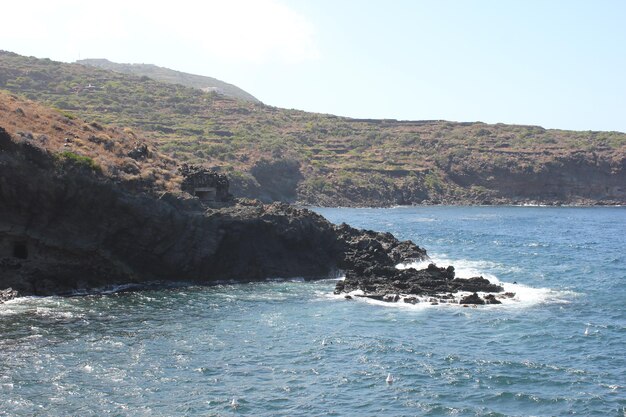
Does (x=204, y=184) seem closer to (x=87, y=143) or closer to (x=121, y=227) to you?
(x=87, y=143)

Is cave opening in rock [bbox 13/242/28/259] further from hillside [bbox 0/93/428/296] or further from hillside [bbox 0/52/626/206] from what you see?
hillside [bbox 0/52/626/206]

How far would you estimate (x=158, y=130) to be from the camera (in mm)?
171875

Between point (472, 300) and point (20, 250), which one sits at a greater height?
point (20, 250)

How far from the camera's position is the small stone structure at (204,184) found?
209 ft

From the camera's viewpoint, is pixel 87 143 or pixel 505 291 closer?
pixel 505 291

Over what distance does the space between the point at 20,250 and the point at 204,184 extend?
1830cm

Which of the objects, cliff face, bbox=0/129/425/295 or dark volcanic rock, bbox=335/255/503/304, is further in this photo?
dark volcanic rock, bbox=335/255/503/304

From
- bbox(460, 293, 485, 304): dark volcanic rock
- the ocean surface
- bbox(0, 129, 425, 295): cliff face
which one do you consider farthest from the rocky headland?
the ocean surface

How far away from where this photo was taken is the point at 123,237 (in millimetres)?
55469

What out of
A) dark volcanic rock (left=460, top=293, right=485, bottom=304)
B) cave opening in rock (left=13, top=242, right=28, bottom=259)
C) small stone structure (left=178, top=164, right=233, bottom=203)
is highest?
small stone structure (left=178, top=164, right=233, bottom=203)

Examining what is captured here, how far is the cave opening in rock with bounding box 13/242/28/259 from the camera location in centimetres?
5205

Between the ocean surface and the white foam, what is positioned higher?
the white foam

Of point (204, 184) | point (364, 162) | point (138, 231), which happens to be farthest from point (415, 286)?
point (364, 162)

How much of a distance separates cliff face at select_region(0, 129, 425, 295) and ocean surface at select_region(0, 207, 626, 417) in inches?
111
